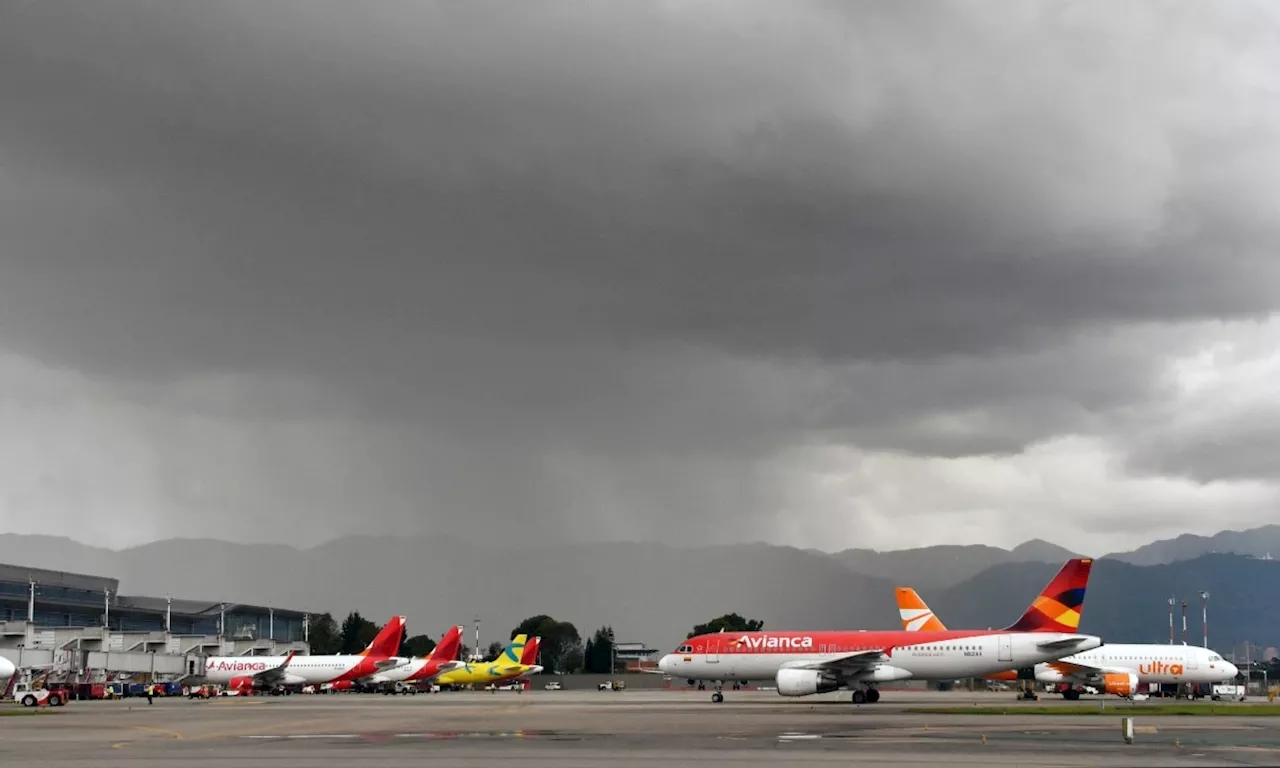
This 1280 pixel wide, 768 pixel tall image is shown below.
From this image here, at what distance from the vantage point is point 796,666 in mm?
81688

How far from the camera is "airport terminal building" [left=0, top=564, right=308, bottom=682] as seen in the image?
120750 mm

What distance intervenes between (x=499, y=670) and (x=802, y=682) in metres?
54.8

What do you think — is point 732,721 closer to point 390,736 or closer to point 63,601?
point 390,736

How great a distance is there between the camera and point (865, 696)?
80.1m

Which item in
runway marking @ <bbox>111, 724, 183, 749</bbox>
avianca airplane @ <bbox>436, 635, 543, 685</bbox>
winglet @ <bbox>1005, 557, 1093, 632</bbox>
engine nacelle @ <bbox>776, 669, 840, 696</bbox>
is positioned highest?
winglet @ <bbox>1005, 557, 1093, 632</bbox>

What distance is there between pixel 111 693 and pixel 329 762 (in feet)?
309

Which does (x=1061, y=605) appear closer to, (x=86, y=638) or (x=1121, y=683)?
(x=1121, y=683)

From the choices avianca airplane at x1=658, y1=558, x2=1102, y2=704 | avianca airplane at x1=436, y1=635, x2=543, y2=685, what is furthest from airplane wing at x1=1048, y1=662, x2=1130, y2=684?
avianca airplane at x1=436, y1=635, x2=543, y2=685

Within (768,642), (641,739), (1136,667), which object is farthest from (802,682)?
(641,739)

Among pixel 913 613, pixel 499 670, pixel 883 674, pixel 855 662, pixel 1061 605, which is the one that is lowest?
pixel 499 670

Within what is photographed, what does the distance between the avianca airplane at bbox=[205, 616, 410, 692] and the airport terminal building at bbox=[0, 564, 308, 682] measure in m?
12.4

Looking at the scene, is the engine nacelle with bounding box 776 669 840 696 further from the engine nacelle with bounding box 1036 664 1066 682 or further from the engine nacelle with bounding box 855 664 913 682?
the engine nacelle with bounding box 1036 664 1066 682

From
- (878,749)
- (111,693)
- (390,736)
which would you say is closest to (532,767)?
(878,749)

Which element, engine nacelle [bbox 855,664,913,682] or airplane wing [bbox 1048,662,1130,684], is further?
airplane wing [bbox 1048,662,1130,684]
